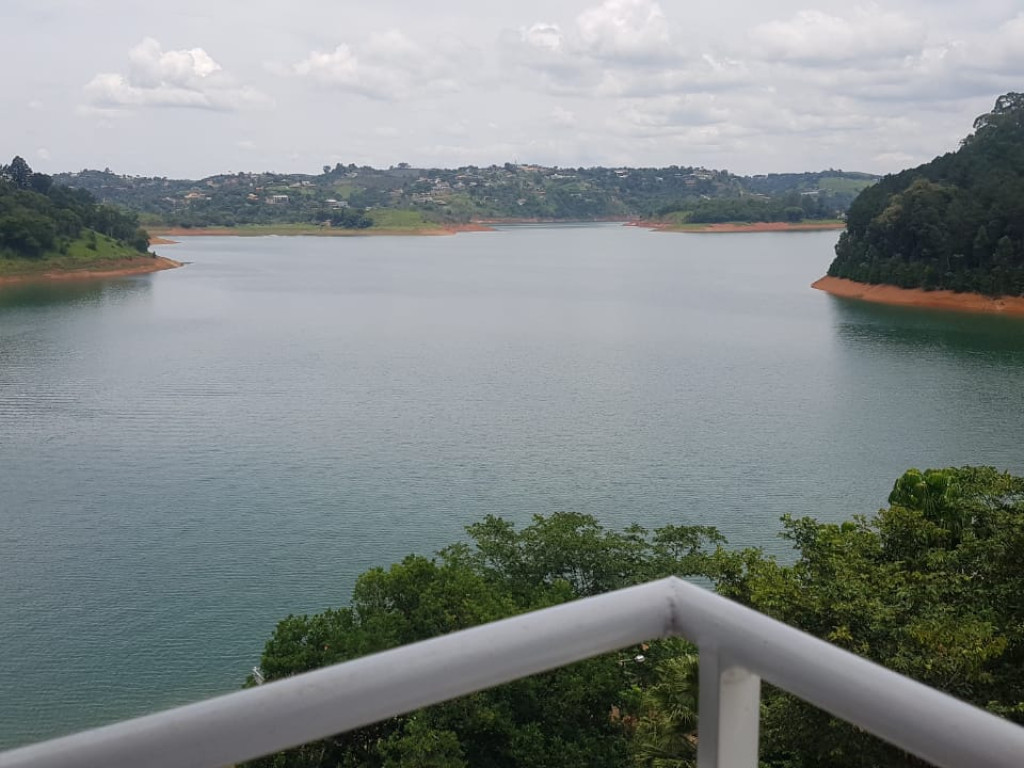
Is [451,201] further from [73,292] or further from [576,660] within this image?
[576,660]

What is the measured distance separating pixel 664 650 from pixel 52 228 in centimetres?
6908

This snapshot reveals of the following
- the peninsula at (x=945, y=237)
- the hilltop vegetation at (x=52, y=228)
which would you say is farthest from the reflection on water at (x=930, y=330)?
the hilltop vegetation at (x=52, y=228)

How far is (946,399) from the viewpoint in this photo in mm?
27938

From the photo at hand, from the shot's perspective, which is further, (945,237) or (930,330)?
(945,237)

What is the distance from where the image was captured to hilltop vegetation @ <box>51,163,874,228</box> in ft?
417

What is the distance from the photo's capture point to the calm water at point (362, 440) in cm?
1446

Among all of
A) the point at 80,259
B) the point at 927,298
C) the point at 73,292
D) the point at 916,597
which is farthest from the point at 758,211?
the point at 916,597

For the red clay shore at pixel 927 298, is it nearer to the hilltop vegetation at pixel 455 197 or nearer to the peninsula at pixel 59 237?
the peninsula at pixel 59 237

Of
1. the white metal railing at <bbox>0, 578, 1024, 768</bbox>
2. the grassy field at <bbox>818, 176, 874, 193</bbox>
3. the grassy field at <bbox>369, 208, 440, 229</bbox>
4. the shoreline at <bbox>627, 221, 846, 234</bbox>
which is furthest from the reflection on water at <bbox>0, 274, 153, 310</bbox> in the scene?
the grassy field at <bbox>818, 176, 874, 193</bbox>

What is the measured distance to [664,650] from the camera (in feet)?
16.3

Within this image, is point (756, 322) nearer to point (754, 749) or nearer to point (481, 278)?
point (481, 278)

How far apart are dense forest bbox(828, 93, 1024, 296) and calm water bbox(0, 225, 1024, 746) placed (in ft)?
12.8

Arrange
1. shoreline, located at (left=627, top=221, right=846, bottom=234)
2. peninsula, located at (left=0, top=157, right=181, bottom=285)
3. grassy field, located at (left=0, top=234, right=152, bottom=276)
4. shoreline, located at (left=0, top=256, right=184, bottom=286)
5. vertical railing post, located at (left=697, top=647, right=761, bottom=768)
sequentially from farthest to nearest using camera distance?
shoreline, located at (left=627, top=221, right=846, bottom=234)
peninsula, located at (left=0, top=157, right=181, bottom=285)
grassy field, located at (left=0, top=234, right=152, bottom=276)
shoreline, located at (left=0, top=256, right=184, bottom=286)
vertical railing post, located at (left=697, top=647, right=761, bottom=768)

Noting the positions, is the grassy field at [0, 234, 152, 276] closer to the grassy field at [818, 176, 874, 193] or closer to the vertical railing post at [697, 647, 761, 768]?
the vertical railing post at [697, 647, 761, 768]
